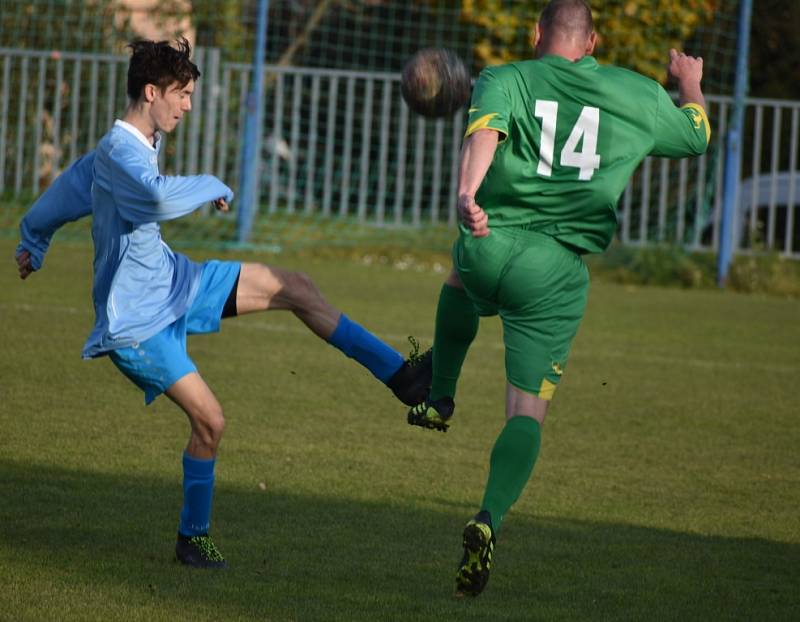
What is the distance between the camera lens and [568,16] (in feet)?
17.0

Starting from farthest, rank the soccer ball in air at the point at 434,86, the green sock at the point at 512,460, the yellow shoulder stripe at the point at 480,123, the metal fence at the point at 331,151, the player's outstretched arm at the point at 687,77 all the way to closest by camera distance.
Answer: the metal fence at the point at 331,151 < the soccer ball in air at the point at 434,86 < the player's outstretched arm at the point at 687,77 < the green sock at the point at 512,460 < the yellow shoulder stripe at the point at 480,123

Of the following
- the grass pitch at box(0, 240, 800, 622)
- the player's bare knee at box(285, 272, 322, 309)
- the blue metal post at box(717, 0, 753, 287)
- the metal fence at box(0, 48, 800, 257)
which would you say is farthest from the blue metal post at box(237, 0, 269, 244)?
the player's bare knee at box(285, 272, 322, 309)

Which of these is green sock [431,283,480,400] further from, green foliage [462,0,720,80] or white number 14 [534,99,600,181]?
green foliage [462,0,720,80]

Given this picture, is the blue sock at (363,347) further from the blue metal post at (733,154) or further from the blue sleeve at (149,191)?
the blue metal post at (733,154)

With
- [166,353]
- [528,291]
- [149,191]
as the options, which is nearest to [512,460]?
[528,291]

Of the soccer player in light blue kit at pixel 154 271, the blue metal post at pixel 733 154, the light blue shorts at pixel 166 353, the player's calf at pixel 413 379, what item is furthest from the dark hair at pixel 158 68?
the blue metal post at pixel 733 154

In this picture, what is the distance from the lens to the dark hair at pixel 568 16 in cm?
518

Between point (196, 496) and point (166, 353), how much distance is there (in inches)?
21.5

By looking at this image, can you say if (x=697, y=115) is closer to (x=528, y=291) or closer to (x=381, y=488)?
(x=528, y=291)

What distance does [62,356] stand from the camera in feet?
32.3

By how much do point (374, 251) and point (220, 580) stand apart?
12.5 m

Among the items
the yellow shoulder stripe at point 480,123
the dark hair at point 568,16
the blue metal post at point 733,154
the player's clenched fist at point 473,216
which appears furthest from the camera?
the blue metal post at point 733,154

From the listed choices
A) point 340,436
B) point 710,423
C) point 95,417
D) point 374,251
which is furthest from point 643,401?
point 374,251

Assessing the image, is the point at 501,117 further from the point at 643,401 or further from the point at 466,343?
the point at 643,401
